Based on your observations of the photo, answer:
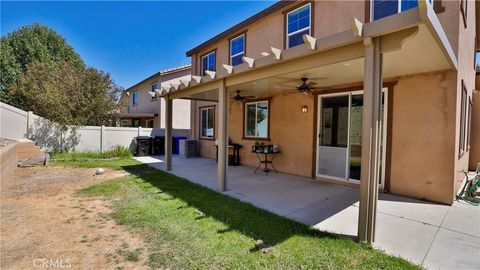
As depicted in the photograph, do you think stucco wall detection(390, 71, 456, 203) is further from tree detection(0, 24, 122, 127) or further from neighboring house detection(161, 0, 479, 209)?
tree detection(0, 24, 122, 127)

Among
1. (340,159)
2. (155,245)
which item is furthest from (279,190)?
(155,245)

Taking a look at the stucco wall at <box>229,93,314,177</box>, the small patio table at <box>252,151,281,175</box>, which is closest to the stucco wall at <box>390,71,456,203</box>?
the stucco wall at <box>229,93,314,177</box>

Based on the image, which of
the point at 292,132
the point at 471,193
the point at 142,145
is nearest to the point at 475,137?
the point at 471,193

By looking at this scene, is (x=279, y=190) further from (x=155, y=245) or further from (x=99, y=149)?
(x=99, y=149)

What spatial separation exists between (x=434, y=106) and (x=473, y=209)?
7.06 ft

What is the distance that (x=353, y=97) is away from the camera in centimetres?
654

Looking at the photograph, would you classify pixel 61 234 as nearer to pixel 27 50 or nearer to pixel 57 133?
pixel 57 133

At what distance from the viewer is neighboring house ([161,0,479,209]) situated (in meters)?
3.30

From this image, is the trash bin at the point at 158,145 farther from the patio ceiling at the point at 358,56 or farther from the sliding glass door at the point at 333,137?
the sliding glass door at the point at 333,137

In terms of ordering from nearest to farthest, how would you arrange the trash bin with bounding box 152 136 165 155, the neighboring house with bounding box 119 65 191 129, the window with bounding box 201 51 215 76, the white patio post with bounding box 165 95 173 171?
the white patio post with bounding box 165 95 173 171, the window with bounding box 201 51 215 76, the trash bin with bounding box 152 136 165 155, the neighboring house with bounding box 119 65 191 129

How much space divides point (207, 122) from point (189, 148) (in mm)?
1674

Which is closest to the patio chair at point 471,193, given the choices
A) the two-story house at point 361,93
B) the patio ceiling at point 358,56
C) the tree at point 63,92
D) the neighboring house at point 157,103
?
the two-story house at point 361,93

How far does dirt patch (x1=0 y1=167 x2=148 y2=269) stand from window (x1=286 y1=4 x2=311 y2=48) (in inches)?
284

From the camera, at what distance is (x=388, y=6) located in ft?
20.0
